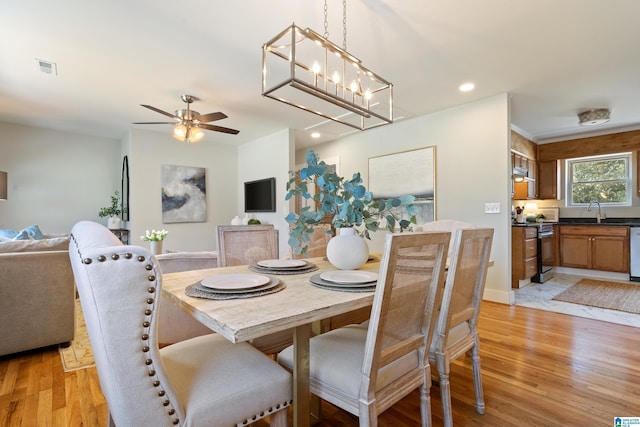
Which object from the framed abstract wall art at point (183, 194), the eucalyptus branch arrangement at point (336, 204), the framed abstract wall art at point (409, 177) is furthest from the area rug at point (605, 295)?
the framed abstract wall art at point (183, 194)

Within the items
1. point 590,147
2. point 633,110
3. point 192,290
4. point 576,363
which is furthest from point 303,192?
point 590,147

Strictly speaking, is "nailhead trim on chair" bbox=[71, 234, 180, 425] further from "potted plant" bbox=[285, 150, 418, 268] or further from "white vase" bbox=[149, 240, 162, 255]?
"white vase" bbox=[149, 240, 162, 255]

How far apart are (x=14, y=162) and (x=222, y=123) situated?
10.3 feet

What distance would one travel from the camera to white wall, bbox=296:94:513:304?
11.4ft

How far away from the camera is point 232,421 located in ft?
3.10

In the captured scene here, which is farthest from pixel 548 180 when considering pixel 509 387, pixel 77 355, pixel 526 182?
pixel 77 355

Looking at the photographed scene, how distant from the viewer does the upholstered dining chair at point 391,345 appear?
3.20 feet

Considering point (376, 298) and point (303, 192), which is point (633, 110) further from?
point (376, 298)

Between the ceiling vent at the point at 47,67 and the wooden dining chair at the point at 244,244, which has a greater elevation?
the ceiling vent at the point at 47,67

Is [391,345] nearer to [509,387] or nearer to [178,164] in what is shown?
[509,387]

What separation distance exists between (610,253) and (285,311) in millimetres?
5985

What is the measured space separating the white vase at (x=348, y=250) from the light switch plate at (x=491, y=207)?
2623 mm

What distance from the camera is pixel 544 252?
4730 millimetres

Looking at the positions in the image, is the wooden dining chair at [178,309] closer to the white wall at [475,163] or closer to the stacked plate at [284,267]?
the stacked plate at [284,267]
